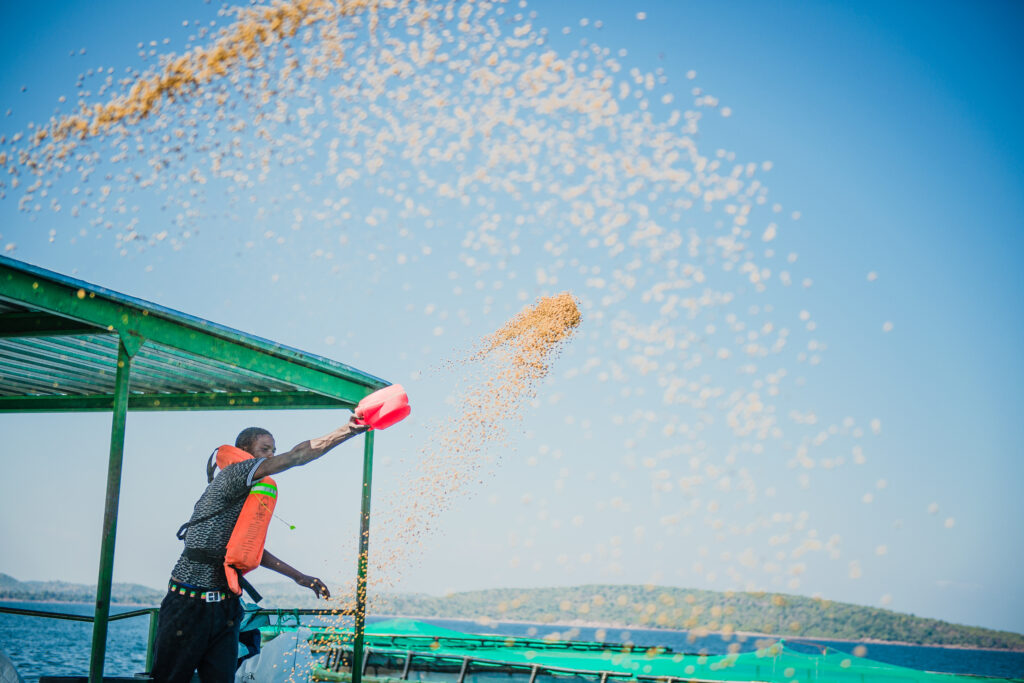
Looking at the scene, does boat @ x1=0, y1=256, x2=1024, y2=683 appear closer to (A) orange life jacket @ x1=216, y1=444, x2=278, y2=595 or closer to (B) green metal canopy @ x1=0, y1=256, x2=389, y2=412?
(B) green metal canopy @ x1=0, y1=256, x2=389, y2=412

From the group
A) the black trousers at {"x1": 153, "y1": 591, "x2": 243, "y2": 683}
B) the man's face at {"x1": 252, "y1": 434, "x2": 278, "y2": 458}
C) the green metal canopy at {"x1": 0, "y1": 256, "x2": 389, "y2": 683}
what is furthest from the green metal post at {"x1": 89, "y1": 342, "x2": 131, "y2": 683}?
the man's face at {"x1": 252, "y1": 434, "x2": 278, "y2": 458}

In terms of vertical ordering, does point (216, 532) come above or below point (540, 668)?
above

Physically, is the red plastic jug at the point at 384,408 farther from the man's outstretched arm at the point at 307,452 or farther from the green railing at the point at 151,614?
the green railing at the point at 151,614

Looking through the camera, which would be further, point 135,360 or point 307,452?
point 135,360

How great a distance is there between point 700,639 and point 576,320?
209 meters

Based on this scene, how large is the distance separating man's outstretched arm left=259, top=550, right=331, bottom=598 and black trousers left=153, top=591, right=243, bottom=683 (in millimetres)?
559

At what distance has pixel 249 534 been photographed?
3965 mm

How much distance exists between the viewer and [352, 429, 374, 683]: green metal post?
20.6 ft

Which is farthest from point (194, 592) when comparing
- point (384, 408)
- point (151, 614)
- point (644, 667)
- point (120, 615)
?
point (644, 667)

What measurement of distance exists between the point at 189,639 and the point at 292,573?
78cm

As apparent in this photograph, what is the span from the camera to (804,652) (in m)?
11.3

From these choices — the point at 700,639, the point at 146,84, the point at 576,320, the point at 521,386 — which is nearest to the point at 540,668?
the point at 521,386

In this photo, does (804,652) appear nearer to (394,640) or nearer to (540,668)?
(540,668)

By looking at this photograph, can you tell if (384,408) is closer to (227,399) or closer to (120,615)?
(227,399)
